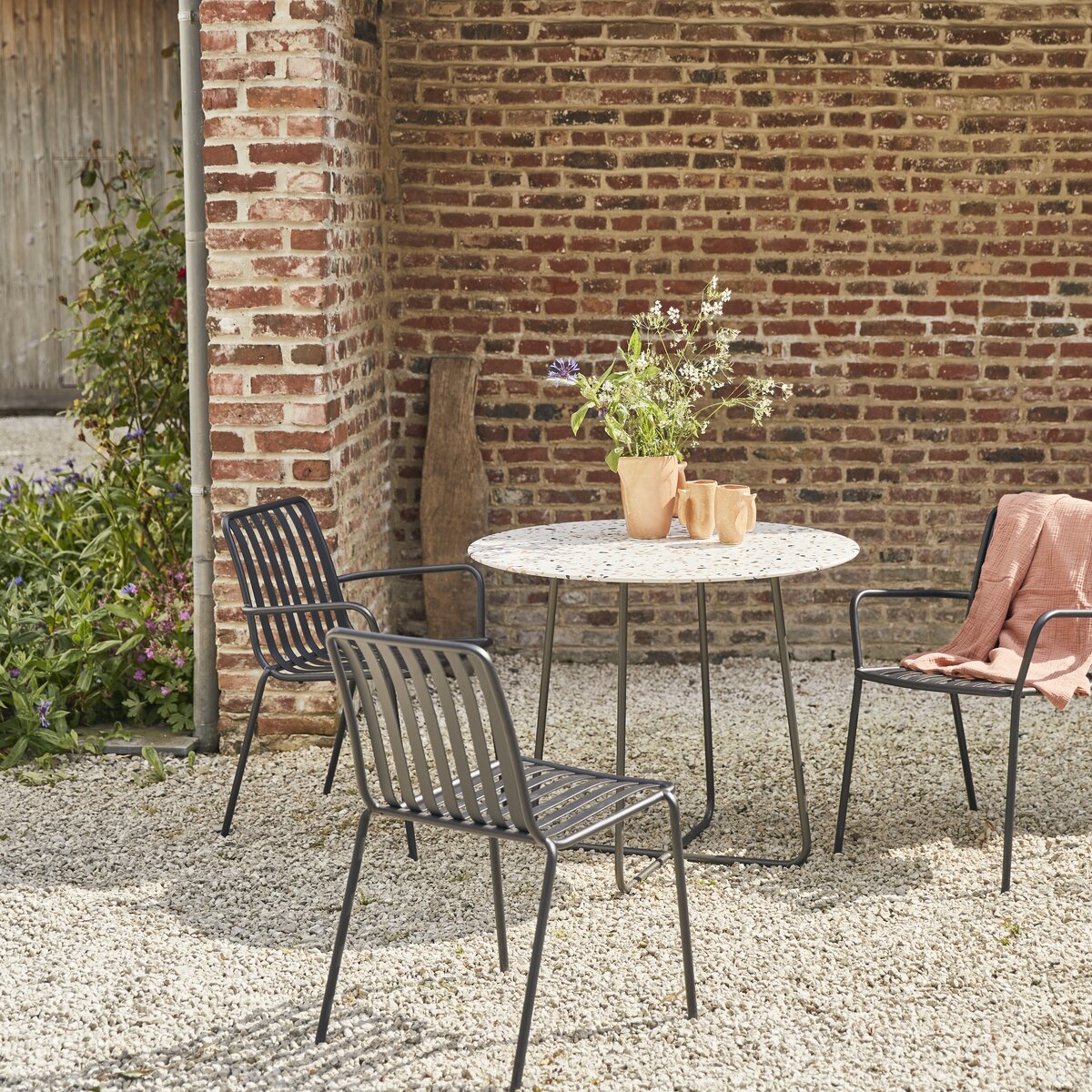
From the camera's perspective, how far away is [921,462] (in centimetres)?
544

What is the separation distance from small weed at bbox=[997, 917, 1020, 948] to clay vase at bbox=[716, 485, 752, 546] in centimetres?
111

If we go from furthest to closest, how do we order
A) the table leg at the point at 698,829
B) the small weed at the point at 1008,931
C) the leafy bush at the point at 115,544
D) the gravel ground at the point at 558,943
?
the leafy bush at the point at 115,544, the table leg at the point at 698,829, the small weed at the point at 1008,931, the gravel ground at the point at 558,943

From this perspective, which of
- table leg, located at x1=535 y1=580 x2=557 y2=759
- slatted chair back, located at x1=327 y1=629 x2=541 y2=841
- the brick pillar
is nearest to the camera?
slatted chair back, located at x1=327 y1=629 x2=541 y2=841

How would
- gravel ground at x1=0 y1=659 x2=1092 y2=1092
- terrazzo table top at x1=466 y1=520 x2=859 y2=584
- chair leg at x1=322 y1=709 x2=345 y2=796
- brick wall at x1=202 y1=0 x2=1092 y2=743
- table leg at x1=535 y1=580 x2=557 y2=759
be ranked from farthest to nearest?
brick wall at x1=202 y1=0 x2=1092 y2=743
chair leg at x1=322 y1=709 x2=345 y2=796
table leg at x1=535 y1=580 x2=557 y2=759
terrazzo table top at x1=466 y1=520 x2=859 y2=584
gravel ground at x1=0 y1=659 x2=1092 y2=1092

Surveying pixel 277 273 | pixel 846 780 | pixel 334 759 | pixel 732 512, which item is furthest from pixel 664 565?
pixel 277 273

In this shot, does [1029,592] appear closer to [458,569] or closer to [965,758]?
[965,758]

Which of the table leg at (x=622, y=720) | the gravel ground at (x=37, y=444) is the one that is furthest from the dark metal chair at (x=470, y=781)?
the gravel ground at (x=37, y=444)

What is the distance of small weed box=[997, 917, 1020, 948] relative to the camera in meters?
3.13

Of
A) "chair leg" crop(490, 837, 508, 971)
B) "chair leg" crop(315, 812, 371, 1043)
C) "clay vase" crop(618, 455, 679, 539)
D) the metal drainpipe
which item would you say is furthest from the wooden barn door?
"chair leg" crop(315, 812, 371, 1043)

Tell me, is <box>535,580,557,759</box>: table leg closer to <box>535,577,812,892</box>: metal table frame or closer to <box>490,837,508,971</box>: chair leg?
<box>535,577,812,892</box>: metal table frame

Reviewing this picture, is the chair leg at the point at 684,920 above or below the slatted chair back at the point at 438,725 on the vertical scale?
below

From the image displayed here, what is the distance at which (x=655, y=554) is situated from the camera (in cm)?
351

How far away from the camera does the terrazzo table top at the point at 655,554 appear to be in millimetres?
3289

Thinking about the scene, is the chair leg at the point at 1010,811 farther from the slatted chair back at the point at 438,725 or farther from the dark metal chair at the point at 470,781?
the slatted chair back at the point at 438,725
